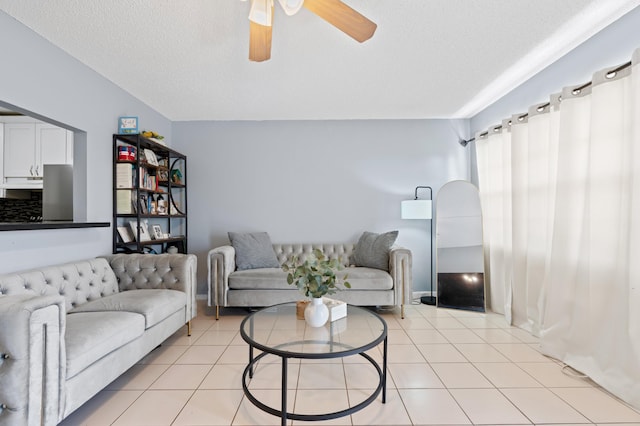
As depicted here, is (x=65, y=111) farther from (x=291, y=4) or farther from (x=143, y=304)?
(x=291, y=4)

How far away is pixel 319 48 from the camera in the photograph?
7.85 feet

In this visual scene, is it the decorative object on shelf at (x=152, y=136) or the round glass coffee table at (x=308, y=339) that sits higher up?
the decorative object on shelf at (x=152, y=136)

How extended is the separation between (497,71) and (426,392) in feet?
9.16

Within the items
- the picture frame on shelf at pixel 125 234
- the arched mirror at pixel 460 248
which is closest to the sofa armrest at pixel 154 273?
the picture frame on shelf at pixel 125 234

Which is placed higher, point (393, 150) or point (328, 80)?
point (328, 80)

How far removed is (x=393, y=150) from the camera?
418 centimetres

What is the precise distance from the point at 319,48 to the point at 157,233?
107 inches

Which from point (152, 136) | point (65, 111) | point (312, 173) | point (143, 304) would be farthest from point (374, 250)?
point (65, 111)

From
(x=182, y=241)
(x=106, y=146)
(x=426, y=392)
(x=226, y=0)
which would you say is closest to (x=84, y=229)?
(x=106, y=146)

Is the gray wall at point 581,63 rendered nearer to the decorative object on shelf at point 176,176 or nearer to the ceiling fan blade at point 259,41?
the ceiling fan blade at point 259,41

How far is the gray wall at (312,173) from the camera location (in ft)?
13.7

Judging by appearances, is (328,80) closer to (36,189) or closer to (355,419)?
(355,419)

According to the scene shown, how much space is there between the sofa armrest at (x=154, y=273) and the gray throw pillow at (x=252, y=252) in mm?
805

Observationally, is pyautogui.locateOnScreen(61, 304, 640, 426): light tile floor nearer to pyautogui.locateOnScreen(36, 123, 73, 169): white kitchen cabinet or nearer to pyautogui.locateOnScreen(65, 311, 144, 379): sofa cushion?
pyautogui.locateOnScreen(65, 311, 144, 379): sofa cushion
